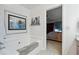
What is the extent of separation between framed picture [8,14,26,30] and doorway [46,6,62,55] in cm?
44

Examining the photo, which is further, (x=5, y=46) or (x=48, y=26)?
(x=48, y=26)

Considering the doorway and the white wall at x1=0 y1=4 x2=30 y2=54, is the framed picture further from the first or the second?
the doorway

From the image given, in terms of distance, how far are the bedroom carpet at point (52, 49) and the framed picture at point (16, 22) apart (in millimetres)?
544

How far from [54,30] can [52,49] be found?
35cm

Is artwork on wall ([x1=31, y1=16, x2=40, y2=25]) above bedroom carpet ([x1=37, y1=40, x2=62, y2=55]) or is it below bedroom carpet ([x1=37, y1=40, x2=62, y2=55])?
above

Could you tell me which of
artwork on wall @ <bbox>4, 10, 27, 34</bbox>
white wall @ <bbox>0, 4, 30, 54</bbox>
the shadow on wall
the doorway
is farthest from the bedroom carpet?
artwork on wall @ <bbox>4, 10, 27, 34</bbox>

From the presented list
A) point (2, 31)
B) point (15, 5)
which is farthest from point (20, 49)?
point (15, 5)

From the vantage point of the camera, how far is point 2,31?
1.47m

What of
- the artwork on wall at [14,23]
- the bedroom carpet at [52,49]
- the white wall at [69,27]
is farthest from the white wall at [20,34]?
the white wall at [69,27]

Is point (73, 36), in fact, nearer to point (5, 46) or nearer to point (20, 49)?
point (20, 49)

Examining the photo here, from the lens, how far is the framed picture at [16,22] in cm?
150

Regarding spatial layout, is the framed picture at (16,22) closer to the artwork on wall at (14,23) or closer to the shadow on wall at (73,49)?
the artwork on wall at (14,23)

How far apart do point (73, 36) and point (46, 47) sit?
1.69 feet

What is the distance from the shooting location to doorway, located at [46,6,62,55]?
5.18ft
